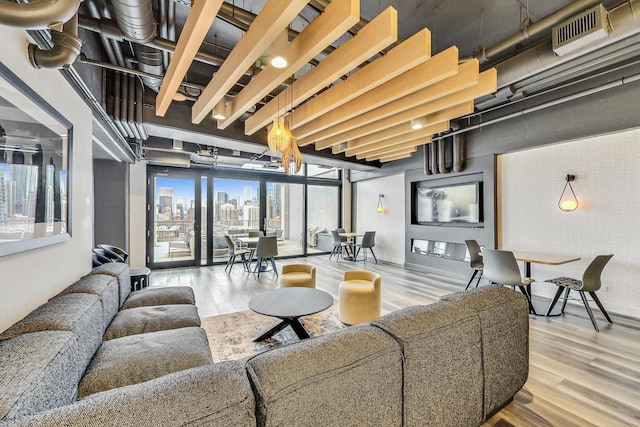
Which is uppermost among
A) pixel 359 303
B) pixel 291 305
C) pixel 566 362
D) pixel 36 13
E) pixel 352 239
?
pixel 36 13

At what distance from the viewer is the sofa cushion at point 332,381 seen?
90 centimetres

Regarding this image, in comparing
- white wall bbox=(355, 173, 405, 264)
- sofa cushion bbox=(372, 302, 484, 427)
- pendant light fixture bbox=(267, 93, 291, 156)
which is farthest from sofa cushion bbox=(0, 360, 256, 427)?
white wall bbox=(355, 173, 405, 264)

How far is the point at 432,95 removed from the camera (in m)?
3.09

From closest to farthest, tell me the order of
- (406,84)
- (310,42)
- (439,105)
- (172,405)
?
1. (172,405)
2. (310,42)
3. (406,84)
4. (439,105)

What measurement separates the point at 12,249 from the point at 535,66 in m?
4.46

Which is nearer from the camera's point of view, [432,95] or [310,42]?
[310,42]

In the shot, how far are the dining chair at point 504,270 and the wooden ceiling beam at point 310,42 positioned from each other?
336 cm

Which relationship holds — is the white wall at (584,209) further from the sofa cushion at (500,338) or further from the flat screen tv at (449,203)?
the sofa cushion at (500,338)

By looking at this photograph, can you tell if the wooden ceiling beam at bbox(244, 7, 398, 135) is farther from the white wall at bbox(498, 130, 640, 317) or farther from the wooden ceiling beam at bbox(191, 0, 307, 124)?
the white wall at bbox(498, 130, 640, 317)

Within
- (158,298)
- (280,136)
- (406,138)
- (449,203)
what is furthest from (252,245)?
(449,203)

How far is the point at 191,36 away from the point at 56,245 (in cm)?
186

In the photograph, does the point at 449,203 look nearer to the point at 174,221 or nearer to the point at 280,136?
the point at 280,136

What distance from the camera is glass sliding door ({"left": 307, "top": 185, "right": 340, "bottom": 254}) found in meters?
8.67

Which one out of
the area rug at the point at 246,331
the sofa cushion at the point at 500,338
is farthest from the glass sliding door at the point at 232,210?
the sofa cushion at the point at 500,338
